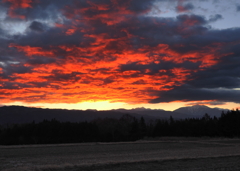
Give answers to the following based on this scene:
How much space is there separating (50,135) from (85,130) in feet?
51.0

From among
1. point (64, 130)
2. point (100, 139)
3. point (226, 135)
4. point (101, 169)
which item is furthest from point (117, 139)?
point (101, 169)

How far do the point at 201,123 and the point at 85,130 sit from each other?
171 feet

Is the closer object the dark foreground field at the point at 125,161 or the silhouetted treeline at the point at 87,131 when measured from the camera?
the dark foreground field at the point at 125,161

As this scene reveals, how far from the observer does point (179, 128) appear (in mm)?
119750

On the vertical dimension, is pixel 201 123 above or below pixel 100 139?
above

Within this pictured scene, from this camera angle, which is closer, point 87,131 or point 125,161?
point 125,161

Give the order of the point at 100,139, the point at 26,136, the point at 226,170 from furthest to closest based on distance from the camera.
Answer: the point at 100,139 < the point at 26,136 < the point at 226,170

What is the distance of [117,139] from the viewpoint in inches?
4732

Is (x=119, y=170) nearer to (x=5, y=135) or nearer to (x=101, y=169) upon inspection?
(x=101, y=169)

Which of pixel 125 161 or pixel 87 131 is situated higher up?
pixel 125 161

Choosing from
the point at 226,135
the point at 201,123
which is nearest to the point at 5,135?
the point at 201,123

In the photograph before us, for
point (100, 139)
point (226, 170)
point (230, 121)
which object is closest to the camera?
point (226, 170)

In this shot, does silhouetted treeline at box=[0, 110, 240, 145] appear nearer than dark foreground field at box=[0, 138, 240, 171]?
No

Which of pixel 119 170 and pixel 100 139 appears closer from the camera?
pixel 119 170
